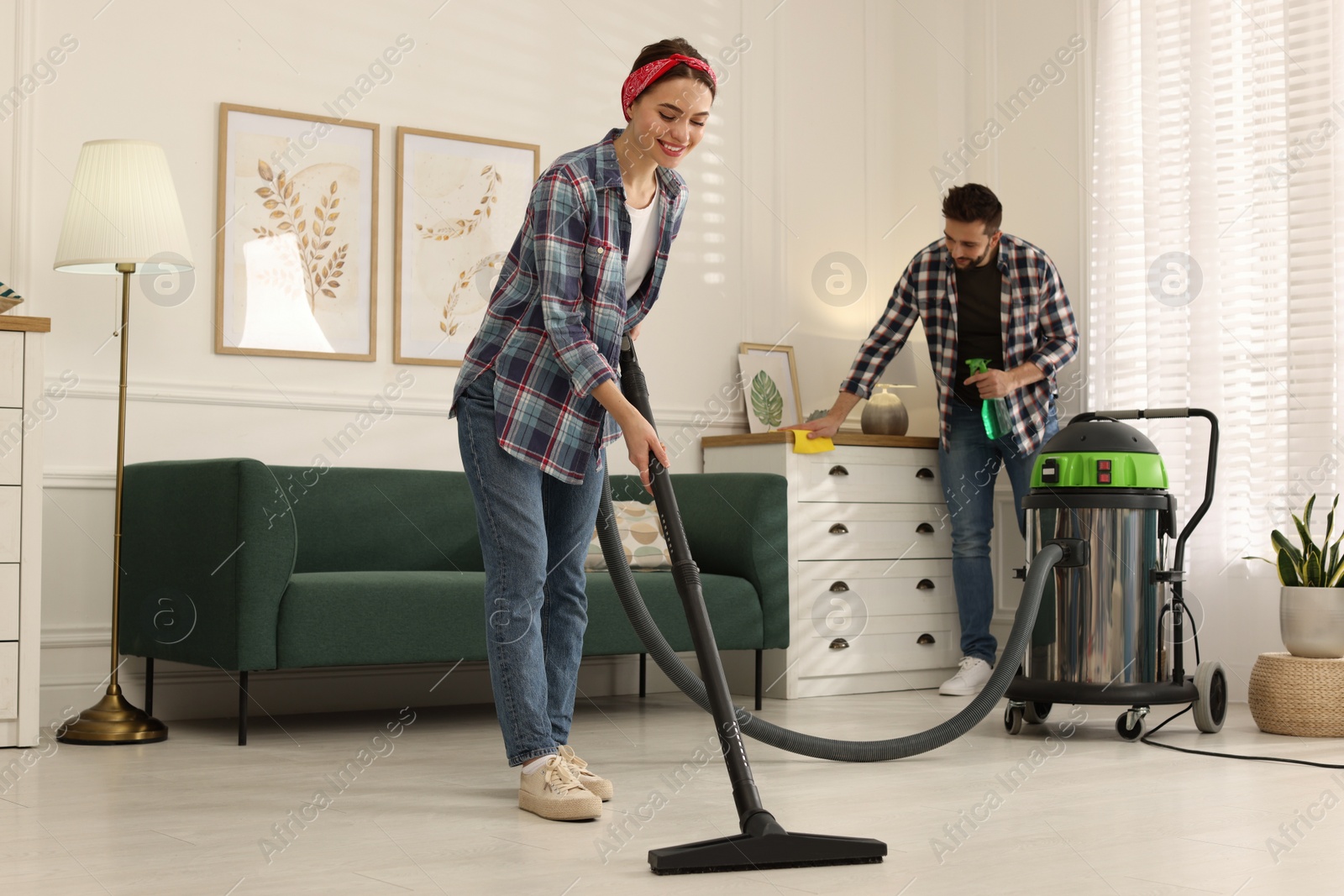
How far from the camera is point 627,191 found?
207cm

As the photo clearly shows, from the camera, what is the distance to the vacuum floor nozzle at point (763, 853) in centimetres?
173

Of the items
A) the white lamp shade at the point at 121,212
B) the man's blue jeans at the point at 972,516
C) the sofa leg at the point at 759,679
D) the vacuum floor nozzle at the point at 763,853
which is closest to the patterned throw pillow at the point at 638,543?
the sofa leg at the point at 759,679

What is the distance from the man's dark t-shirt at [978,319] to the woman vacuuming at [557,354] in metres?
1.98

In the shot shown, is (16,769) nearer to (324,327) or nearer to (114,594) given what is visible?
(114,594)

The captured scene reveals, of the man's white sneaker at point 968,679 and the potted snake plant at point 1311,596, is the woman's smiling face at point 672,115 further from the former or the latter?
the man's white sneaker at point 968,679

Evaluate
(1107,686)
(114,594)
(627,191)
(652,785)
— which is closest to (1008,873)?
(652,785)

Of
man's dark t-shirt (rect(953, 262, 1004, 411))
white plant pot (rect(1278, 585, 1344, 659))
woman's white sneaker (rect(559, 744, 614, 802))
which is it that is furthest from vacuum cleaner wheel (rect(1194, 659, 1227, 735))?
woman's white sneaker (rect(559, 744, 614, 802))

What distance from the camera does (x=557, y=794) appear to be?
6.78ft

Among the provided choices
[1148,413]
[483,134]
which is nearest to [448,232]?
[483,134]

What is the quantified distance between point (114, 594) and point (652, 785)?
1470mm

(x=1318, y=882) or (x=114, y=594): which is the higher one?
(x=114, y=594)

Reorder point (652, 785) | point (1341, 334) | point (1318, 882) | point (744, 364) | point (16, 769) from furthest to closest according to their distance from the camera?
point (744, 364)
point (1341, 334)
point (16, 769)
point (652, 785)
point (1318, 882)

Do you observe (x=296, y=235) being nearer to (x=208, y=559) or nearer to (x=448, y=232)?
(x=448, y=232)

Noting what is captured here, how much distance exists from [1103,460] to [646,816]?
1.50 meters
